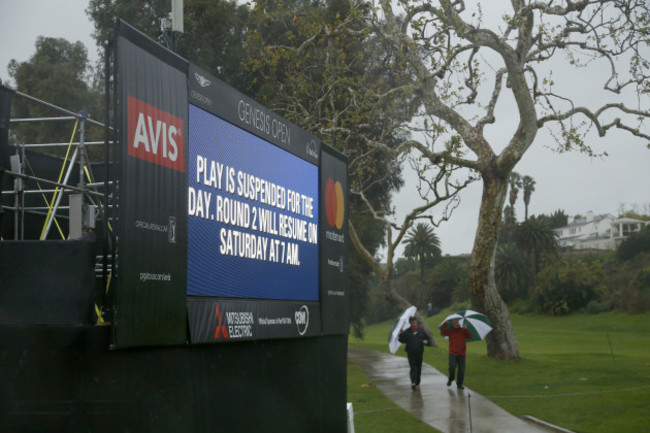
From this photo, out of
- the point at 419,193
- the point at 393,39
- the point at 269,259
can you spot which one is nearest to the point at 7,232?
the point at 269,259

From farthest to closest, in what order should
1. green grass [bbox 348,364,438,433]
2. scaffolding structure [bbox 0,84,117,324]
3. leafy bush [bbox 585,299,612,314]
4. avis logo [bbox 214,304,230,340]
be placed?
leafy bush [bbox 585,299,612,314] → green grass [bbox 348,364,438,433] → avis logo [bbox 214,304,230,340] → scaffolding structure [bbox 0,84,117,324]

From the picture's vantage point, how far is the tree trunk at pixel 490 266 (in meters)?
28.1

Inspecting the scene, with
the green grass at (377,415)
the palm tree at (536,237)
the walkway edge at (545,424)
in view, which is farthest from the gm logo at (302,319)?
the palm tree at (536,237)

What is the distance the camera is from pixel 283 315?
10.2 m

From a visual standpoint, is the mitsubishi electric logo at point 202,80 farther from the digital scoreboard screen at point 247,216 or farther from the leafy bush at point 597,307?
the leafy bush at point 597,307

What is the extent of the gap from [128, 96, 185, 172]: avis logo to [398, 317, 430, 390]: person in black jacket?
15044mm

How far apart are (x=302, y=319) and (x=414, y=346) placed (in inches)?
458

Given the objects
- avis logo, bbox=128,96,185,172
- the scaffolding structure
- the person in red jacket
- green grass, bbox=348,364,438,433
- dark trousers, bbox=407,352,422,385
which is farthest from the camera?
dark trousers, bbox=407,352,422,385

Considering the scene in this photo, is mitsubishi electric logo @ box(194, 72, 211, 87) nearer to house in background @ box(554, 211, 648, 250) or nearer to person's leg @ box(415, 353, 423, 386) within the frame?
person's leg @ box(415, 353, 423, 386)

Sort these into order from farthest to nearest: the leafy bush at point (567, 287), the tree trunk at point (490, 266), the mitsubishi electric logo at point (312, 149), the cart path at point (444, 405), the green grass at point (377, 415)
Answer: the leafy bush at point (567, 287)
the tree trunk at point (490, 266)
the cart path at point (444, 405)
the green grass at point (377, 415)
the mitsubishi electric logo at point (312, 149)

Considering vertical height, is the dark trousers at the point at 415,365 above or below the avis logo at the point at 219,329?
below

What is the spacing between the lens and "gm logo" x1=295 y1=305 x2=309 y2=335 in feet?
35.0

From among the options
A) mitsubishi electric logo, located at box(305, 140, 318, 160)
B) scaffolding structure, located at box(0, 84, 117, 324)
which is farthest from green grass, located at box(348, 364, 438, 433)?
scaffolding structure, located at box(0, 84, 117, 324)

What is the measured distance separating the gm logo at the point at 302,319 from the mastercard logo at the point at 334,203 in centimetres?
163
